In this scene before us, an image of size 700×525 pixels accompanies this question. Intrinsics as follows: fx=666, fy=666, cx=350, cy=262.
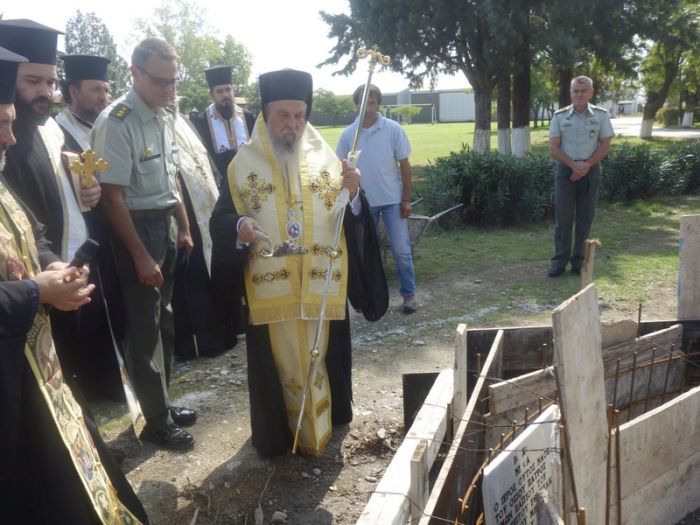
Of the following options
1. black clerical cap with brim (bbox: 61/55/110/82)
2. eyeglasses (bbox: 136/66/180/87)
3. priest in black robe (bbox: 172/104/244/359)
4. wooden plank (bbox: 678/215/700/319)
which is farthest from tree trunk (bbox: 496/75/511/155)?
eyeglasses (bbox: 136/66/180/87)

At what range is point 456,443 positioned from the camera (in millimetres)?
2637

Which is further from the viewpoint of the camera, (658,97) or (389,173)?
(658,97)

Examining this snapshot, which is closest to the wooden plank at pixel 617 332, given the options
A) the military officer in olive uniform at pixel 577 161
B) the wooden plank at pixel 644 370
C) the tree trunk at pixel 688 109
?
the wooden plank at pixel 644 370

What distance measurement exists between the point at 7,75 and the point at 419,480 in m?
1.97

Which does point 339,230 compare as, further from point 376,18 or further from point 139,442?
point 376,18

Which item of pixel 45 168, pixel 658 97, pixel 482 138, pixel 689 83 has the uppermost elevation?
A: pixel 689 83

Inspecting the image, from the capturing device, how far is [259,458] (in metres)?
3.59

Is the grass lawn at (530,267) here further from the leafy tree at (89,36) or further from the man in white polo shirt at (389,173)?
the leafy tree at (89,36)

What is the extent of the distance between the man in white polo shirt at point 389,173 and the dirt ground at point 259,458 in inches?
29.1

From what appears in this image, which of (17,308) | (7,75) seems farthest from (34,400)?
(7,75)

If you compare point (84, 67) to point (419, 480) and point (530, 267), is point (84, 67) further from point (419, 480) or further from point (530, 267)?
point (530, 267)

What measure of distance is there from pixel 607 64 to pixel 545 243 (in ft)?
34.7

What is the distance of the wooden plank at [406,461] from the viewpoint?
2.16 m

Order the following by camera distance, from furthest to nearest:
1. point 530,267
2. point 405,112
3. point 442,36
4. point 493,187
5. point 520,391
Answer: point 405,112
point 442,36
point 493,187
point 530,267
point 520,391
